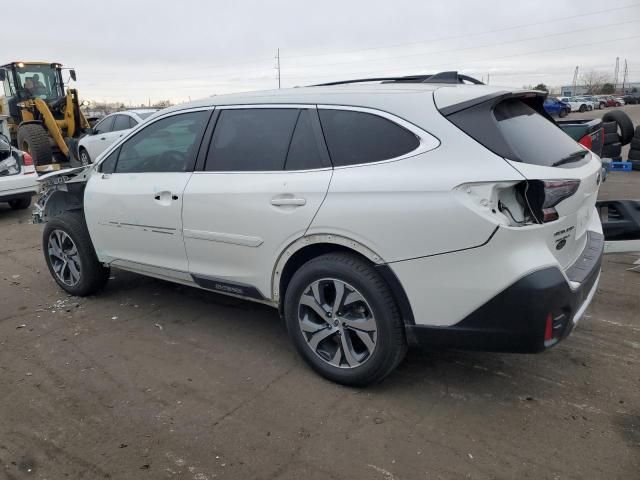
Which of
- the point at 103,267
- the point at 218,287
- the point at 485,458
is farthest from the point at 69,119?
the point at 485,458

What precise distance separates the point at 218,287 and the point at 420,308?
5.03ft

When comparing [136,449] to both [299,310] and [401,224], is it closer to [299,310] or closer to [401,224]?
[299,310]

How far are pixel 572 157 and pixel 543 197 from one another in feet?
2.32

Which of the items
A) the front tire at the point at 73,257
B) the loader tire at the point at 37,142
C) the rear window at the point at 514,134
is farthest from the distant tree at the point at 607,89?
the front tire at the point at 73,257

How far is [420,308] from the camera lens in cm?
280

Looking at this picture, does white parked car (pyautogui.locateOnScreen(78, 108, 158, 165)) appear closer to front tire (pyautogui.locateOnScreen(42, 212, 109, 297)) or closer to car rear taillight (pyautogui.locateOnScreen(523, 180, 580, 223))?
front tire (pyautogui.locateOnScreen(42, 212, 109, 297))

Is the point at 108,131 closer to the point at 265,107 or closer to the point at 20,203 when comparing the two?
the point at 20,203

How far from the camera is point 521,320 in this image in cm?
258

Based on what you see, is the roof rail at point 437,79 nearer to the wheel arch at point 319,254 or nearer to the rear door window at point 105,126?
the wheel arch at point 319,254

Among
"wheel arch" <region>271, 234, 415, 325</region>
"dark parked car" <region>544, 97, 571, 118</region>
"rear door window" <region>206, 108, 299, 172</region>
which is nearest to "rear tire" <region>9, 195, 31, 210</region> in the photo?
"rear door window" <region>206, 108, 299, 172</region>

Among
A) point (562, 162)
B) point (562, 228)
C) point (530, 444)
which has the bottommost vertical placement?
point (530, 444)

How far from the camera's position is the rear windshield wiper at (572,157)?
115 inches

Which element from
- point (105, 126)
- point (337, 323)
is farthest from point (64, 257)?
point (105, 126)

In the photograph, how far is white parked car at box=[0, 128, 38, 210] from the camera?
859cm
